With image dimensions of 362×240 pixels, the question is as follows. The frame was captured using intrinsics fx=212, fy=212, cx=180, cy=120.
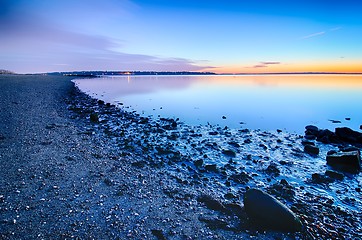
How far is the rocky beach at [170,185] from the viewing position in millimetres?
5730

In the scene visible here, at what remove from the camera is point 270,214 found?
6016 millimetres

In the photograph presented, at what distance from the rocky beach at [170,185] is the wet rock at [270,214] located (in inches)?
1.2

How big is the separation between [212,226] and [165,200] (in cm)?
183

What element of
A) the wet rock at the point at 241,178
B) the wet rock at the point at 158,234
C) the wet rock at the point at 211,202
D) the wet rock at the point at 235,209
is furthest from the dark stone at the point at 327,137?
the wet rock at the point at 158,234

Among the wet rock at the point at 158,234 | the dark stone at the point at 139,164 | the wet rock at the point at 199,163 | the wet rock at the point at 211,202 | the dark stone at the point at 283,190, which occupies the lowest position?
the dark stone at the point at 283,190

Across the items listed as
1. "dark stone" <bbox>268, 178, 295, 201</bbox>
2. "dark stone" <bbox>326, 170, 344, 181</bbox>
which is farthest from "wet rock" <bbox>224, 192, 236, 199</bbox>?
"dark stone" <bbox>326, 170, 344, 181</bbox>

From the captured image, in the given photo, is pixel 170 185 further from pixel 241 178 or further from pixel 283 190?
pixel 283 190

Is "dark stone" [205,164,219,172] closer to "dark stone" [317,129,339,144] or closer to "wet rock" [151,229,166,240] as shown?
"wet rock" [151,229,166,240]

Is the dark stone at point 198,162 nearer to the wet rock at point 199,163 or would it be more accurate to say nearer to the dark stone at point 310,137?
the wet rock at point 199,163

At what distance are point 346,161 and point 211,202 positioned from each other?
7.56 meters

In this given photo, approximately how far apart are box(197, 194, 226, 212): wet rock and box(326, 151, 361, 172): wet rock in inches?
273

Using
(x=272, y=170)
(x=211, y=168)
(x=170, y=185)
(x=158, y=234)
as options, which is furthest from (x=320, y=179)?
(x=158, y=234)

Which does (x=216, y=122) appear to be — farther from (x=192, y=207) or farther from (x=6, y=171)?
(x=6, y=171)

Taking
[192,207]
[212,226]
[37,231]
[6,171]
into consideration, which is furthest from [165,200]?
[6,171]
